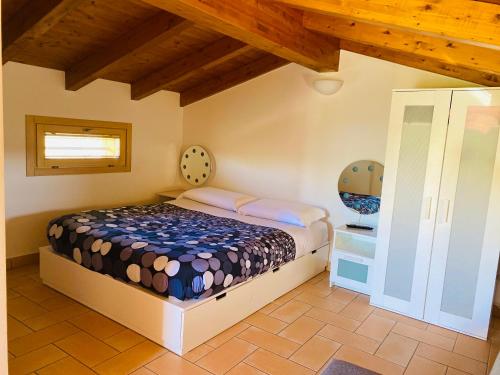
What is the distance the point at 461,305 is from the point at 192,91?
3756 mm

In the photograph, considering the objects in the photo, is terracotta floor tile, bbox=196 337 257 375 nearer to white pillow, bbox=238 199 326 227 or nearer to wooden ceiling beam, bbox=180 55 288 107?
white pillow, bbox=238 199 326 227

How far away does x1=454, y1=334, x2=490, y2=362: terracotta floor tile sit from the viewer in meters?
2.61

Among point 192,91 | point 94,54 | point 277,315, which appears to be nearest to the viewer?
point 277,315

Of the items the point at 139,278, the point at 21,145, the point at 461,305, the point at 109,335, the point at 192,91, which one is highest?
the point at 192,91

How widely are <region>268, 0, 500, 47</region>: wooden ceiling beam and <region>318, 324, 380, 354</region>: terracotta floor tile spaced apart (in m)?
2.02

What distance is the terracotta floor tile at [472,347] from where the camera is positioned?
2.61 metres

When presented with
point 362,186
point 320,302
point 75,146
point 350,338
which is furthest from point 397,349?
point 75,146

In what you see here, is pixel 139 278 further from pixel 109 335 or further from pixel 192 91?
pixel 192 91

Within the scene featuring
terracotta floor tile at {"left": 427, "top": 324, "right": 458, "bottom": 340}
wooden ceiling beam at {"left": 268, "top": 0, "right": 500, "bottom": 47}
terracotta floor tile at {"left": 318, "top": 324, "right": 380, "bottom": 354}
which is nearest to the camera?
wooden ceiling beam at {"left": 268, "top": 0, "right": 500, "bottom": 47}

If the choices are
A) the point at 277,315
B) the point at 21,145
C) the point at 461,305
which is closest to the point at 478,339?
the point at 461,305

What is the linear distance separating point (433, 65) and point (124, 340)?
9.88ft

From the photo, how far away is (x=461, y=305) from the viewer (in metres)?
2.87

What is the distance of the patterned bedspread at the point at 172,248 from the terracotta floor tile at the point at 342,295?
558 millimetres

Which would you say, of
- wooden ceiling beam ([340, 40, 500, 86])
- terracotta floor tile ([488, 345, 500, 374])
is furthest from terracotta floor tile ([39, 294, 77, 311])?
wooden ceiling beam ([340, 40, 500, 86])
